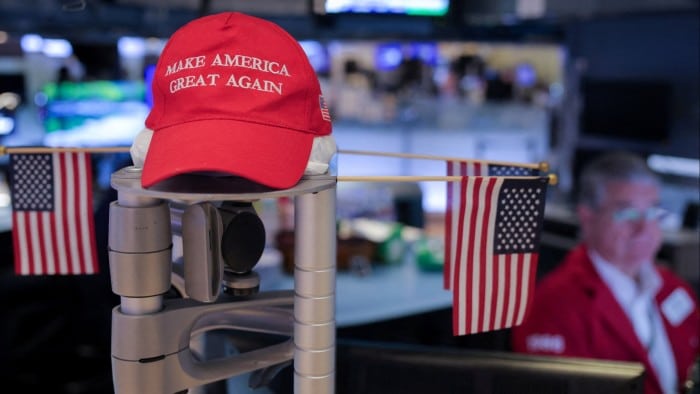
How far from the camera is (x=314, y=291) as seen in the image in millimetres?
919

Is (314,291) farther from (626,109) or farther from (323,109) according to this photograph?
(626,109)

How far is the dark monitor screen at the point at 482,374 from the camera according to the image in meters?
1.19

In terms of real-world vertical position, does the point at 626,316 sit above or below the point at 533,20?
below

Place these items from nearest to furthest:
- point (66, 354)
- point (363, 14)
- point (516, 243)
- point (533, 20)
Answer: point (516, 243), point (363, 14), point (66, 354), point (533, 20)

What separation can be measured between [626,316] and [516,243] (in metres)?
1.29

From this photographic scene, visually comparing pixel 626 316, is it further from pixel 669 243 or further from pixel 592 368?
pixel 669 243

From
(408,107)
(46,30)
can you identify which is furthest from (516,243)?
(408,107)

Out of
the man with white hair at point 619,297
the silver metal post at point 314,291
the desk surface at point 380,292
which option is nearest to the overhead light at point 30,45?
the desk surface at point 380,292

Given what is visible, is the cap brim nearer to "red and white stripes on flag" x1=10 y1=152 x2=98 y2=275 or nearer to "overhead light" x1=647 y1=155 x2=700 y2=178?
"red and white stripes on flag" x1=10 y1=152 x2=98 y2=275

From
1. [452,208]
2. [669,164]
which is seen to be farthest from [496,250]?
[669,164]

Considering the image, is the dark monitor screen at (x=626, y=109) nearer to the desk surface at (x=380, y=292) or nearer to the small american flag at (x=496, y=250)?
the desk surface at (x=380, y=292)

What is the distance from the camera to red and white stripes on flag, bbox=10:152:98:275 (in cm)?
129

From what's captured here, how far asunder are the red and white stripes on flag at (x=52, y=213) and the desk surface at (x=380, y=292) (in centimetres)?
144

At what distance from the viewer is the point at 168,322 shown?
93 cm
